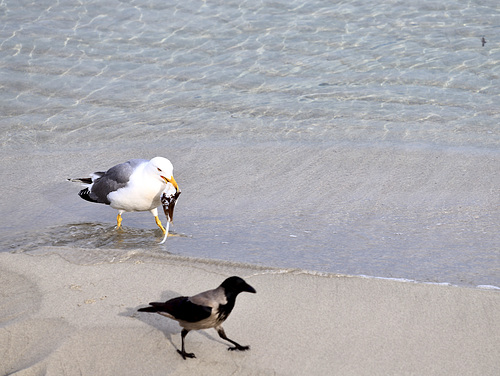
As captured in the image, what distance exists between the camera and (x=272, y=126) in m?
8.80

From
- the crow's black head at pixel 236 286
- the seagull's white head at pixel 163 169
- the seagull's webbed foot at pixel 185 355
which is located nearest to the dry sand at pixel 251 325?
the seagull's webbed foot at pixel 185 355

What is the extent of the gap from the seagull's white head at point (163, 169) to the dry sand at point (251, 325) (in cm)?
118

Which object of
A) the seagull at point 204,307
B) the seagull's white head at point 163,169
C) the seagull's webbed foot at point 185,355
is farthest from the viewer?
the seagull's white head at point 163,169

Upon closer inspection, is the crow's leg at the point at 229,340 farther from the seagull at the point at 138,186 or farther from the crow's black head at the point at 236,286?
the seagull at the point at 138,186

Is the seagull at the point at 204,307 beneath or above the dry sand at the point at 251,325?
above

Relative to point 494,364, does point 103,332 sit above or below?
above

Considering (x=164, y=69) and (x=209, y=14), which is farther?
(x=209, y=14)

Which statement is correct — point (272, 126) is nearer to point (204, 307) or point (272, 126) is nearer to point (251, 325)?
point (251, 325)

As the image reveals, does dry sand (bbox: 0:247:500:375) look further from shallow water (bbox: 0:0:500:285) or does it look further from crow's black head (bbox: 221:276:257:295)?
shallow water (bbox: 0:0:500:285)

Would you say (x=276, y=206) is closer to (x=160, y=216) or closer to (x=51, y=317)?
(x=160, y=216)

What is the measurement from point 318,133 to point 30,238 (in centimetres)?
418

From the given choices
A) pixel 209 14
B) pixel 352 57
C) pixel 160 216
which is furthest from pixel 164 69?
pixel 160 216

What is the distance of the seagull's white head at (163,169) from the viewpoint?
5613 mm

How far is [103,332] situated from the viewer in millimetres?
3709
